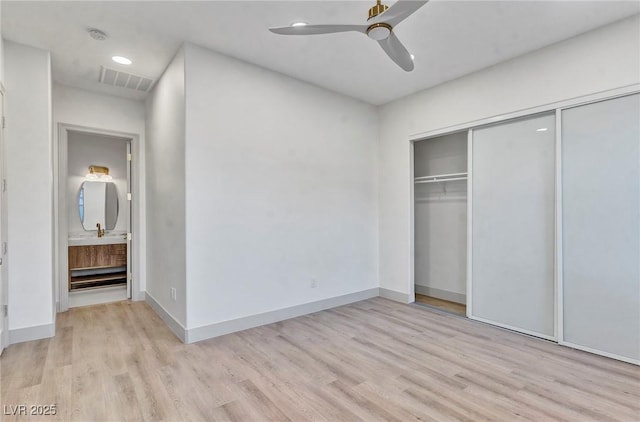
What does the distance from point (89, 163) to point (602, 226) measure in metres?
6.77

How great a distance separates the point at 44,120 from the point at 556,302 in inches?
209

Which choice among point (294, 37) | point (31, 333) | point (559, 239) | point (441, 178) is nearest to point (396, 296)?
point (441, 178)

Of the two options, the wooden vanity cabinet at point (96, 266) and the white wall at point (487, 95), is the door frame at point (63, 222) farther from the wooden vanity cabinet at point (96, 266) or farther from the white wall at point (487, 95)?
the white wall at point (487, 95)

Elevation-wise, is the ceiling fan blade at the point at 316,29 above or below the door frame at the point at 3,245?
above

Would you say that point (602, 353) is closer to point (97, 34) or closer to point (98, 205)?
point (97, 34)

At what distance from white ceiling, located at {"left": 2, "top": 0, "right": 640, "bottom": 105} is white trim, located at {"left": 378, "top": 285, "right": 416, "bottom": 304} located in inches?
113

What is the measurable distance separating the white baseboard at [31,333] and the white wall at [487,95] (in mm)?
3978

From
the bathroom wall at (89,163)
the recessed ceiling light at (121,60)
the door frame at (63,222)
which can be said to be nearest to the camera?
the recessed ceiling light at (121,60)

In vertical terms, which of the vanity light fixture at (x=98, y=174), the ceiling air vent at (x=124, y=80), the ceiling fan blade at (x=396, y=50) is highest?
the ceiling air vent at (x=124, y=80)

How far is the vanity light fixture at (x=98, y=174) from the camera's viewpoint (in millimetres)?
5262

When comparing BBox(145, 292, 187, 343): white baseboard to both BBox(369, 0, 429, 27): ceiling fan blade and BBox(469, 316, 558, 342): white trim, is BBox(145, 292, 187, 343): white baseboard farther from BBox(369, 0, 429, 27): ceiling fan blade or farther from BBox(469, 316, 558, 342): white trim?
BBox(469, 316, 558, 342): white trim

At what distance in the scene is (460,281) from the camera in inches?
177

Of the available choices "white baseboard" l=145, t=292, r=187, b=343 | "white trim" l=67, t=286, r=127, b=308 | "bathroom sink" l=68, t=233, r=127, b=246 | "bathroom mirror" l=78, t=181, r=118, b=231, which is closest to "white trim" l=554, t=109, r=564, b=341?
"white baseboard" l=145, t=292, r=187, b=343

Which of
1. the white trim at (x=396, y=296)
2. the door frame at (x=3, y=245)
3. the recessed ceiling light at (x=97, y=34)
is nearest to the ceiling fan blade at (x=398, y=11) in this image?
the recessed ceiling light at (x=97, y=34)
